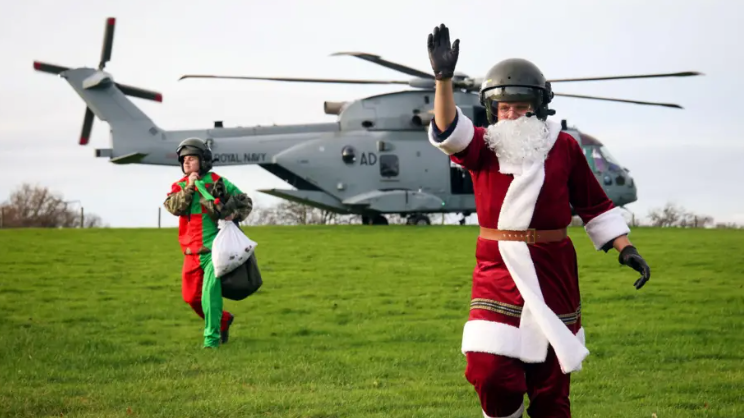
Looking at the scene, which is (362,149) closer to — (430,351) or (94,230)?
(94,230)

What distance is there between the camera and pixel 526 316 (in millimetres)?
4691

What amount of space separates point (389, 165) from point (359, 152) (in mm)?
1006

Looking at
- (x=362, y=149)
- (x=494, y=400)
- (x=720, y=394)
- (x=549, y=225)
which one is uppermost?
(x=362, y=149)

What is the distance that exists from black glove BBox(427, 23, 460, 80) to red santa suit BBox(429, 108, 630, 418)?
0.28m

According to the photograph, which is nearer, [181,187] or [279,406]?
[279,406]

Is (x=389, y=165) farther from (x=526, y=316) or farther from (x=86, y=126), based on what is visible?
(x=526, y=316)

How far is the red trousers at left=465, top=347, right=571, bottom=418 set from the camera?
461 cm

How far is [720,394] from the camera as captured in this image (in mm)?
7438

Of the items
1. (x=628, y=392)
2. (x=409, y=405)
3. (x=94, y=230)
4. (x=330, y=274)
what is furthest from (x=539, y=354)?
(x=94, y=230)

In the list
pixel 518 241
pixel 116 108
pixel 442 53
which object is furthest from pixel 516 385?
Answer: pixel 116 108

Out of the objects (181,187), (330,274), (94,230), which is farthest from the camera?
(94,230)

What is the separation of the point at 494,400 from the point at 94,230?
76.6ft

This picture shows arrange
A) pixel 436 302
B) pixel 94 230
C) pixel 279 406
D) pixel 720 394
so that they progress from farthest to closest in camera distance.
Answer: pixel 94 230
pixel 436 302
pixel 720 394
pixel 279 406

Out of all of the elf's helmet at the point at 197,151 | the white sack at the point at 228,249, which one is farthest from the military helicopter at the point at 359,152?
the white sack at the point at 228,249
